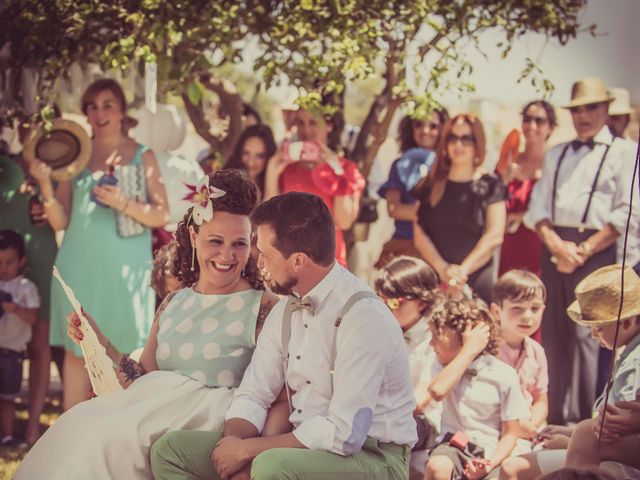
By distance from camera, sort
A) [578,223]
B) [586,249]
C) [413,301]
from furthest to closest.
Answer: [578,223] < [586,249] < [413,301]

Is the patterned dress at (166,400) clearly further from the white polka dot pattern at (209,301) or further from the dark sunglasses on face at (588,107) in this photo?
the dark sunglasses on face at (588,107)

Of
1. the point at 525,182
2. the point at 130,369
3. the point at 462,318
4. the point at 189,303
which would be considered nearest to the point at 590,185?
the point at 525,182

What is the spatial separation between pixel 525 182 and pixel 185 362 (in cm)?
291

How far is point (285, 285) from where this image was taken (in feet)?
11.2

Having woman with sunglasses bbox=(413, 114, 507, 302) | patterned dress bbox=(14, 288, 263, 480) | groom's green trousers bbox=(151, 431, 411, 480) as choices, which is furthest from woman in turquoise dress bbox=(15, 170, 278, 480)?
woman with sunglasses bbox=(413, 114, 507, 302)

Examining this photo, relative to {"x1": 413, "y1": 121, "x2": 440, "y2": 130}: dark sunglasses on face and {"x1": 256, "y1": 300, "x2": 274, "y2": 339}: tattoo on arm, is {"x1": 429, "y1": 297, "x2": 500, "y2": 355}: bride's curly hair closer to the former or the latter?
{"x1": 256, "y1": 300, "x2": 274, "y2": 339}: tattoo on arm

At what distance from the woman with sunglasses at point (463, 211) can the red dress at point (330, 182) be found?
409 mm

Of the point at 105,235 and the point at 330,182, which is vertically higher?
the point at 330,182

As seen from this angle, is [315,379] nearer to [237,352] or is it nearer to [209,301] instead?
[237,352]

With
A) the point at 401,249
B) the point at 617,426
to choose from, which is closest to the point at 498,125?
the point at 401,249

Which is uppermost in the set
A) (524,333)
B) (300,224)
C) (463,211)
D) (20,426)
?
(300,224)

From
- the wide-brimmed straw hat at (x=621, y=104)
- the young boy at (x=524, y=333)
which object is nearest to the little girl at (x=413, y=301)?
the young boy at (x=524, y=333)

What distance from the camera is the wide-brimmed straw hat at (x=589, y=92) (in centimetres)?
569

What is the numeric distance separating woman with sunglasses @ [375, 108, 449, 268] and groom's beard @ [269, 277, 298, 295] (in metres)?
2.44
